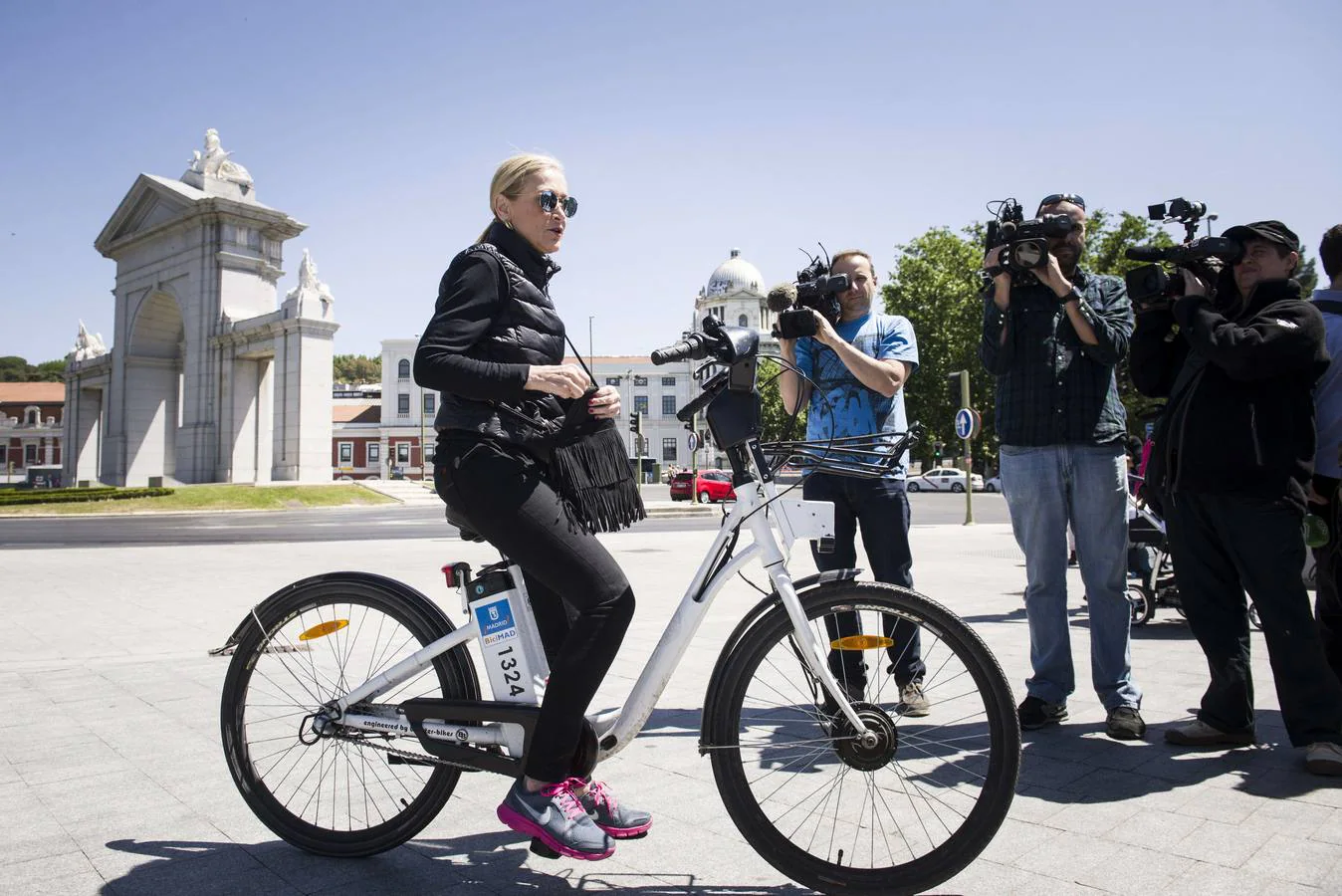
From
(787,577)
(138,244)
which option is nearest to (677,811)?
(787,577)

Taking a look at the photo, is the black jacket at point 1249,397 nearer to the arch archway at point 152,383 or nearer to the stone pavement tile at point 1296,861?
the stone pavement tile at point 1296,861

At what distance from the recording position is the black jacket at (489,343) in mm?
2492

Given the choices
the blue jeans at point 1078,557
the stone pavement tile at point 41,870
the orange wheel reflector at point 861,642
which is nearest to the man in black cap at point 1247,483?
the blue jeans at point 1078,557

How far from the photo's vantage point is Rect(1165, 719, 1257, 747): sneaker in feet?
12.3

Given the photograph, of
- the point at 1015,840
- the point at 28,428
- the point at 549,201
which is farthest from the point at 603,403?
the point at 28,428

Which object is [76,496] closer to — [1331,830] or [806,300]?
[806,300]

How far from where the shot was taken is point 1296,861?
8.39ft

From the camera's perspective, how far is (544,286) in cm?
287

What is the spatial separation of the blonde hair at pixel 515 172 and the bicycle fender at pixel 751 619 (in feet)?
4.58

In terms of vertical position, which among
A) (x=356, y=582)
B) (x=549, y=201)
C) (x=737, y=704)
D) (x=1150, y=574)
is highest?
(x=549, y=201)

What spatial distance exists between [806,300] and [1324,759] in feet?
8.51

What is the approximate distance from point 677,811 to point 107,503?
3865cm

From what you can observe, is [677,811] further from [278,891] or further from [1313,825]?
[1313,825]

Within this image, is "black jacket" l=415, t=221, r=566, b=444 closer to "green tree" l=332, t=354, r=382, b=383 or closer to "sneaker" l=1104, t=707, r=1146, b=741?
"sneaker" l=1104, t=707, r=1146, b=741
